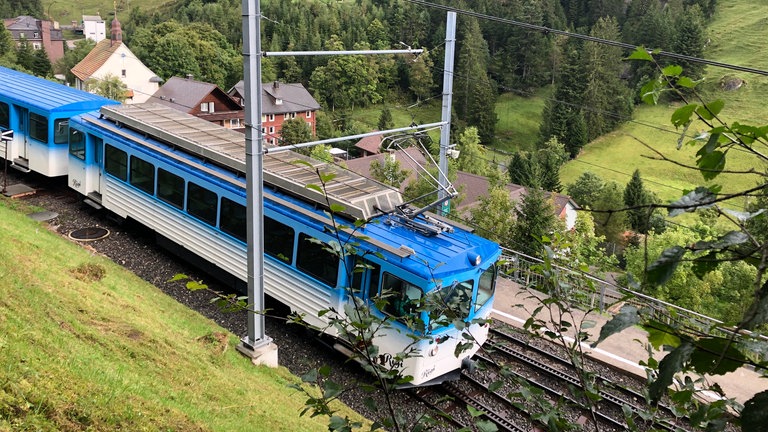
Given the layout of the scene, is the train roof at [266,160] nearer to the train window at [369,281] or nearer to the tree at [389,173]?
the train window at [369,281]

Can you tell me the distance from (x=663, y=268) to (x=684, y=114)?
1.76 feet

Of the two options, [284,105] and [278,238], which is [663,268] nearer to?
[278,238]

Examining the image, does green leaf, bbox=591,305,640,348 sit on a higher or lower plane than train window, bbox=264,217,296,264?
higher

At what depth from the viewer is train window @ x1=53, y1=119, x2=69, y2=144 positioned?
16.7 m

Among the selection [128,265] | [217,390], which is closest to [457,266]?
[217,390]

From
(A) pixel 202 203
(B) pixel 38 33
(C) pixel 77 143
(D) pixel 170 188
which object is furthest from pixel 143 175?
(B) pixel 38 33

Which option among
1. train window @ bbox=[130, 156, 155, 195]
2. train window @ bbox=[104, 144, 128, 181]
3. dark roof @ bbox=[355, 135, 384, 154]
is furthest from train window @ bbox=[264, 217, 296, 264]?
dark roof @ bbox=[355, 135, 384, 154]

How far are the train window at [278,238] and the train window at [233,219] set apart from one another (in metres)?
0.63

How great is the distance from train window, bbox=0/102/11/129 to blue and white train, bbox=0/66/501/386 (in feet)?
8.68

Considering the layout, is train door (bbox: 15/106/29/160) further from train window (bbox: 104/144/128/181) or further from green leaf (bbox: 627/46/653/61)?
green leaf (bbox: 627/46/653/61)

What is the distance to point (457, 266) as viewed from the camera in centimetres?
989

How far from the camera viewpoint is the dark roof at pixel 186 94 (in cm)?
5430

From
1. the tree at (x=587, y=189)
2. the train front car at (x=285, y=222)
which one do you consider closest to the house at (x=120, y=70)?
the tree at (x=587, y=189)

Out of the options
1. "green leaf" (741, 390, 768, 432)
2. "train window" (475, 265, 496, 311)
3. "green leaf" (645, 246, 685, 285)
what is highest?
"green leaf" (645, 246, 685, 285)
